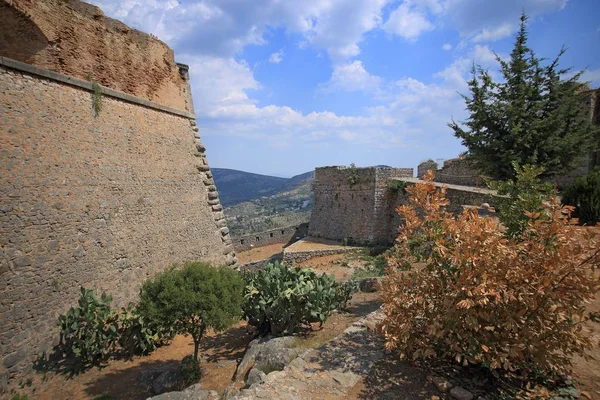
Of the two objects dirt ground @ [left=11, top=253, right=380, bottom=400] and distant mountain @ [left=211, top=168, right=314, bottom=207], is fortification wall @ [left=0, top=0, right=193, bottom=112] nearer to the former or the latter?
dirt ground @ [left=11, top=253, right=380, bottom=400]

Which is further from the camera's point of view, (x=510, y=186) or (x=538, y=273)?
(x=510, y=186)

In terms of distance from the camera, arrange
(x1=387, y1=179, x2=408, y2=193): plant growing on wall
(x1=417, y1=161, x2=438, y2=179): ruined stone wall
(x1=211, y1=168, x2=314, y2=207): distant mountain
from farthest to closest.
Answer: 1. (x1=211, y1=168, x2=314, y2=207): distant mountain
2. (x1=417, y1=161, x2=438, y2=179): ruined stone wall
3. (x1=387, y1=179, x2=408, y2=193): plant growing on wall

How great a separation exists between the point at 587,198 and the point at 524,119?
3.52 meters

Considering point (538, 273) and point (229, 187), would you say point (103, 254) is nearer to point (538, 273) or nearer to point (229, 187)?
point (538, 273)

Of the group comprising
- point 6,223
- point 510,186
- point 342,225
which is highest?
point 510,186

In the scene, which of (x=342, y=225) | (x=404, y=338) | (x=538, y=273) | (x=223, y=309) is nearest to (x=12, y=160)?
(x=223, y=309)

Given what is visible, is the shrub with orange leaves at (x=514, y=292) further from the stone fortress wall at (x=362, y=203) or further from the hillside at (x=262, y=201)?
the hillside at (x=262, y=201)

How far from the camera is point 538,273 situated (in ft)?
10.5

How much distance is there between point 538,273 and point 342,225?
685 inches

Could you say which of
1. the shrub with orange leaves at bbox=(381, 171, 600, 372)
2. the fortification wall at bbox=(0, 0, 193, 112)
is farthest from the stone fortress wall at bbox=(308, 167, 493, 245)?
the shrub with orange leaves at bbox=(381, 171, 600, 372)

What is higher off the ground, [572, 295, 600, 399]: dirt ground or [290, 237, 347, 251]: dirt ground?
[572, 295, 600, 399]: dirt ground

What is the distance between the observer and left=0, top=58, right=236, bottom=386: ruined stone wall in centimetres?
546

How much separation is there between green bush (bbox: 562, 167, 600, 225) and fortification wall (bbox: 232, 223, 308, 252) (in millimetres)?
18166

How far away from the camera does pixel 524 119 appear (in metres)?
8.41
